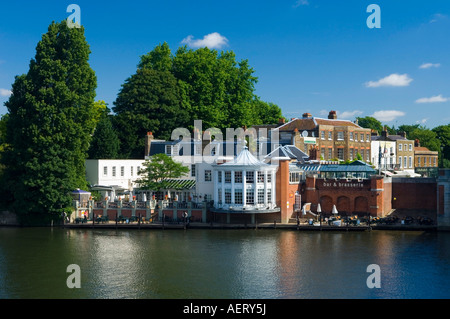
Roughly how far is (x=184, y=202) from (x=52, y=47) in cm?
2173

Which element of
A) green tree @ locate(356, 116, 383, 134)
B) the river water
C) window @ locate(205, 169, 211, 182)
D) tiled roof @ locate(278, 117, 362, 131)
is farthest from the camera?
green tree @ locate(356, 116, 383, 134)

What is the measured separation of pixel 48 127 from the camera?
64.8 meters

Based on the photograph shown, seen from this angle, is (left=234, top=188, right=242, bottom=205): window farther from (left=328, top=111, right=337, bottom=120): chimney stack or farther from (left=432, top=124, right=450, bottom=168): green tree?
(left=432, top=124, right=450, bottom=168): green tree

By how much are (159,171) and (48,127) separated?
14465 mm

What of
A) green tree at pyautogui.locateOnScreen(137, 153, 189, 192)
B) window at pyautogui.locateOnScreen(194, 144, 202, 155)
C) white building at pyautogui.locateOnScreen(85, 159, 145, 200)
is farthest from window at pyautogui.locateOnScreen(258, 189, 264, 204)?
white building at pyautogui.locateOnScreen(85, 159, 145, 200)

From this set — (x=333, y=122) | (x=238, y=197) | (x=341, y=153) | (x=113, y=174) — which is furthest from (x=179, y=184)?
(x=333, y=122)

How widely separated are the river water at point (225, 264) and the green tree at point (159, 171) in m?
11.3

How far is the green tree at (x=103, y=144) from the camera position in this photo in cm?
7912

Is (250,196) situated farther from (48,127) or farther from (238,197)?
(48,127)

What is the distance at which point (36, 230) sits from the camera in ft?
208

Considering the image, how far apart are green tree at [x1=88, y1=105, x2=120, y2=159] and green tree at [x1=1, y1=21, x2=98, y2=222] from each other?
11.1 m

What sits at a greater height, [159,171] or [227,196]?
[159,171]

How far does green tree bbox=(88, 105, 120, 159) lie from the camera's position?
79125 mm
